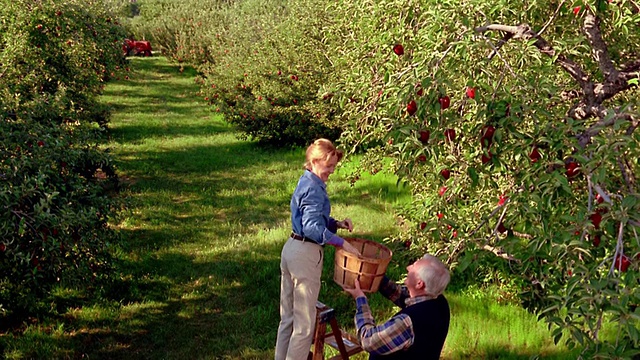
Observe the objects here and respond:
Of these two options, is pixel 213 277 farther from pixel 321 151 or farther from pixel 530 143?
pixel 530 143

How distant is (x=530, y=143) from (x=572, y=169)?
29 cm

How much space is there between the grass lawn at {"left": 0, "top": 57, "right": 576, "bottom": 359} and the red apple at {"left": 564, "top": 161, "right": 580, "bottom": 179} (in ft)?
9.77

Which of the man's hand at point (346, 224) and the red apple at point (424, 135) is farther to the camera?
the man's hand at point (346, 224)

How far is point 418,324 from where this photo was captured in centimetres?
351

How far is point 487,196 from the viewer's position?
199 inches

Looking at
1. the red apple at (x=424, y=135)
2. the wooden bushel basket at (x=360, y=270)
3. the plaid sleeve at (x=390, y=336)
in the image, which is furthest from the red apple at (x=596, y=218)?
the wooden bushel basket at (x=360, y=270)

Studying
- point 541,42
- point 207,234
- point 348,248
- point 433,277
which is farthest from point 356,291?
point 207,234

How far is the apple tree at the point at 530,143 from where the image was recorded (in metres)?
2.98

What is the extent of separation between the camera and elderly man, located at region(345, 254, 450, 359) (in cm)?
348

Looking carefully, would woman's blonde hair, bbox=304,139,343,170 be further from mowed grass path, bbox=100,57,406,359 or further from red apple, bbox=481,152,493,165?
mowed grass path, bbox=100,57,406,359

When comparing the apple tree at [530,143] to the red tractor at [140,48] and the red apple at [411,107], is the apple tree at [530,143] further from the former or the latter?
the red tractor at [140,48]

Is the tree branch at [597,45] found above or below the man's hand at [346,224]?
above

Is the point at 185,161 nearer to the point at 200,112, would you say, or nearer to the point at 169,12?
the point at 200,112

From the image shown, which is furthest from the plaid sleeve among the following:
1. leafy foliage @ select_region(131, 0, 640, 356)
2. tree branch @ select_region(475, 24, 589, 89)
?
tree branch @ select_region(475, 24, 589, 89)
